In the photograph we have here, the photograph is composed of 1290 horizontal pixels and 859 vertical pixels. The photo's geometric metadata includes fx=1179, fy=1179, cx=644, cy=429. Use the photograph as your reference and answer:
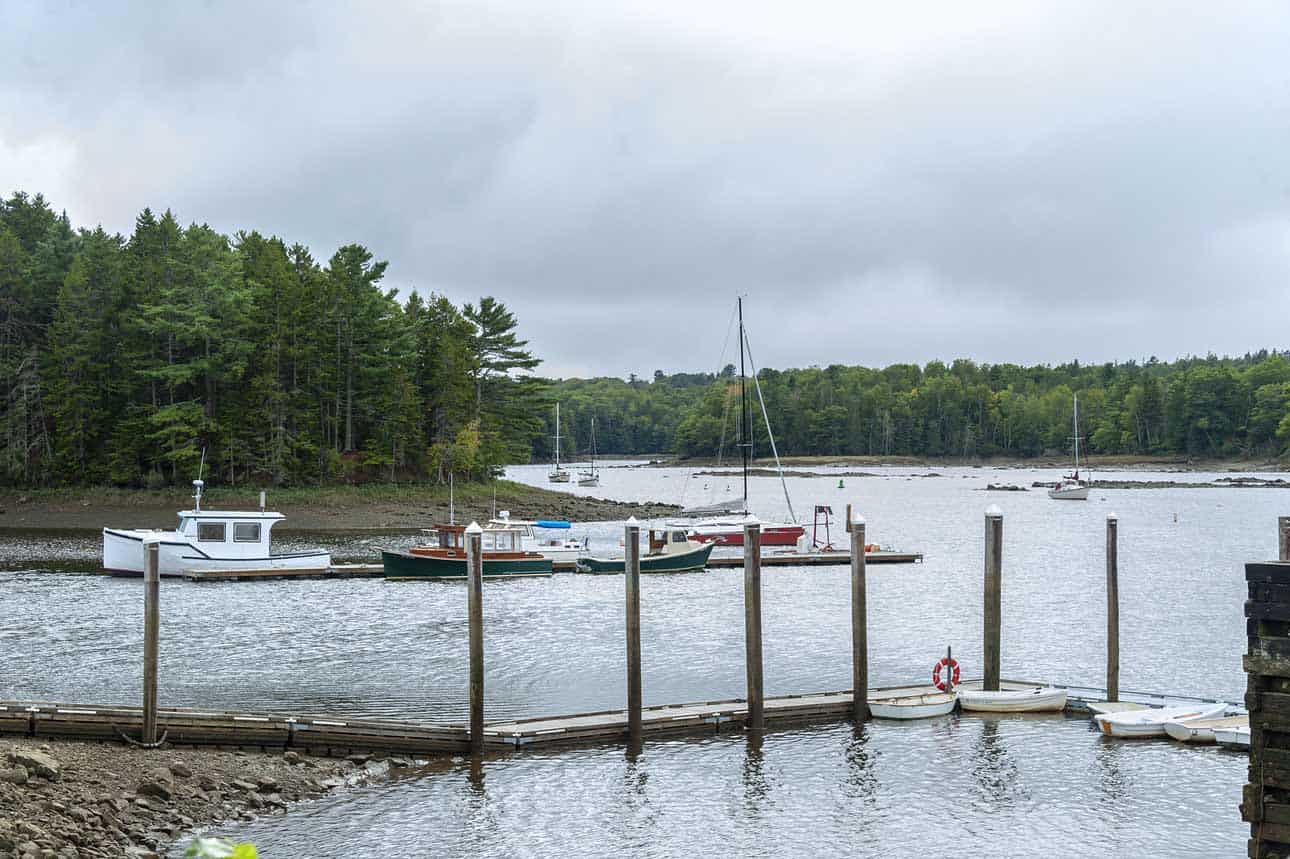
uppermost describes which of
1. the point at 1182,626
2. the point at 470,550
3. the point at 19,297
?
the point at 19,297

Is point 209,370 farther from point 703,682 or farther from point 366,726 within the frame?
point 366,726

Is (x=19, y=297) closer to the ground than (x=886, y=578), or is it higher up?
higher up

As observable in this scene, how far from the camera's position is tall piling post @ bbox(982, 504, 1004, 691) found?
23000 millimetres

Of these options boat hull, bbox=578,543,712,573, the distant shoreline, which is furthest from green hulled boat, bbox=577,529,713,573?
the distant shoreline

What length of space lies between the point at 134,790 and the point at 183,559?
33.0 metres

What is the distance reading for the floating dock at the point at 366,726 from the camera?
60.3 ft

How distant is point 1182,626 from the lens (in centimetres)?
3750

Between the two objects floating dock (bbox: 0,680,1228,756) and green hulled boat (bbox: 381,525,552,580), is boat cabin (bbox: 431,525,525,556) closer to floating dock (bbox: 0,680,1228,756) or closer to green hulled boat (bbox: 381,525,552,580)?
green hulled boat (bbox: 381,525,552,580)

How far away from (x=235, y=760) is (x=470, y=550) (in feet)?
16.0

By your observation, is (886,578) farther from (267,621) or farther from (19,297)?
(19,297)

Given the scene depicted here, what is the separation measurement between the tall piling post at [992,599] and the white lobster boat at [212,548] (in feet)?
101

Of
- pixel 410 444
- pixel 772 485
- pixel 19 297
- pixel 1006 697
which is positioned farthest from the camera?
pixel 772 485

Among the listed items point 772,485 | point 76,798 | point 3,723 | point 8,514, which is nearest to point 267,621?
point 3,723

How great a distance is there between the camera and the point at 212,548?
47.1 meters
